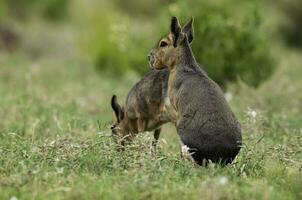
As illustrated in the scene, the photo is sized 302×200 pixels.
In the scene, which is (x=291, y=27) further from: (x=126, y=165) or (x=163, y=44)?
(x=126, y=165)

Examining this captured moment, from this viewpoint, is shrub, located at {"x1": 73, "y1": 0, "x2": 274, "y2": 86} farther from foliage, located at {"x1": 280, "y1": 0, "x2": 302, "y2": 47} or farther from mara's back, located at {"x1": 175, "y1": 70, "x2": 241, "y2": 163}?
foliage, located at {"x1": 280, "y1": 0, "x2": 302, "y2": 47}

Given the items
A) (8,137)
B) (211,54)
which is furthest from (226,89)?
(8,137)

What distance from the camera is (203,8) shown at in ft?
47.6

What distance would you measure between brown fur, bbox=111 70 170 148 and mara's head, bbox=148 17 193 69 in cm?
21

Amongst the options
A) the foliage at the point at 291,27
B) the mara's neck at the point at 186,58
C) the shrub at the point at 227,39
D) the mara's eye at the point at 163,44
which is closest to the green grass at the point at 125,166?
the mara's neck at the point at 186,58

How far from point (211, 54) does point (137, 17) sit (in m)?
19.4

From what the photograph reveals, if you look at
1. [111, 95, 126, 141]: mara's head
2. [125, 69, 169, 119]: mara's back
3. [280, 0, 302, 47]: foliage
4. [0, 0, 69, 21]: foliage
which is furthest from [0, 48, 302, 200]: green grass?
[0, 0, 69, 21]: foliage

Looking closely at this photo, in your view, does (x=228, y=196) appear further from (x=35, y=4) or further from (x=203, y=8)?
(x=35, y=4)

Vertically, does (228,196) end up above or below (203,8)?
below

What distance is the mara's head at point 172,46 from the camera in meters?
8.49

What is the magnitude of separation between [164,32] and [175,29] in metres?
6.17

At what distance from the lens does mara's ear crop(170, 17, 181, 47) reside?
8.31m

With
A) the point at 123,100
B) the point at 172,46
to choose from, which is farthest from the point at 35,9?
the point at 172,46

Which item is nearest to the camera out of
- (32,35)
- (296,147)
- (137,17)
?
(296,147)
